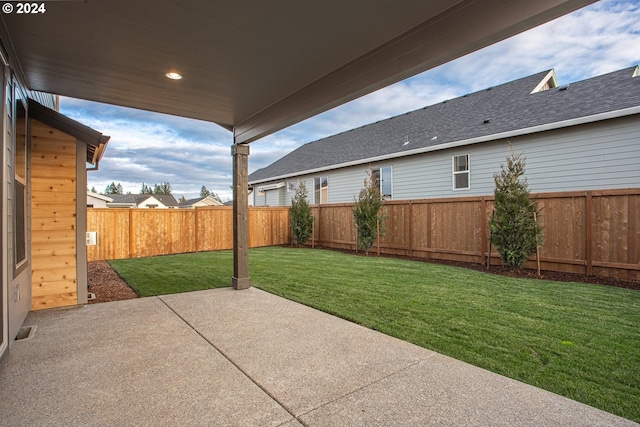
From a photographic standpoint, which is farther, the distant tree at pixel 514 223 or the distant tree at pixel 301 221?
→ the distant tree at pixel 301 221

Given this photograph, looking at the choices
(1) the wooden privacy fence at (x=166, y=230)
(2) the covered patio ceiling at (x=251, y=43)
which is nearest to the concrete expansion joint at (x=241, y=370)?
(2) the covered patio ceiling at (x=251, y=43)

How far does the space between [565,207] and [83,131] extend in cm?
825

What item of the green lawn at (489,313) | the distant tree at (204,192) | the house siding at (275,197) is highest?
the distant tree at (204,192)

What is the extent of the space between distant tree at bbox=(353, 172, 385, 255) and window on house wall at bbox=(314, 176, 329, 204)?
15.6ft

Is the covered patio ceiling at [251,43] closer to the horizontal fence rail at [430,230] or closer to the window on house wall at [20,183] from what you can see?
the window on house wall at [20,183]

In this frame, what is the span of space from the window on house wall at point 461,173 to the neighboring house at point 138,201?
92.0 feet

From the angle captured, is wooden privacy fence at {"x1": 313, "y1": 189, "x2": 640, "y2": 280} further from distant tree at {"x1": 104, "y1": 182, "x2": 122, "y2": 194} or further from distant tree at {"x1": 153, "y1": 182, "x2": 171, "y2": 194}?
distant tree at {"x1": 104, "y1": 182, "x2": 122, "y2": 194}

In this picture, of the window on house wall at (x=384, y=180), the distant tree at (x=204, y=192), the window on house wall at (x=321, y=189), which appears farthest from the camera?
the distant tree at (x=204, y=192)

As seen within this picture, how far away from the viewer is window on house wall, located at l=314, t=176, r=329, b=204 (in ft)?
47.6

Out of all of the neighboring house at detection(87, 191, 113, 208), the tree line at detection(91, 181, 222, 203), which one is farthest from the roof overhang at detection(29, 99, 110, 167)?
the tree line at detection(91, 181, 222, 203)

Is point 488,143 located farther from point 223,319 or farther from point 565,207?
point 223,319

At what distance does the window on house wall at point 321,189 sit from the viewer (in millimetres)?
14507

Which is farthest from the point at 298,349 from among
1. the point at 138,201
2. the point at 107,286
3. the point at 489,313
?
the point at 138,201

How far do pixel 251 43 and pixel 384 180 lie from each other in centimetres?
946
